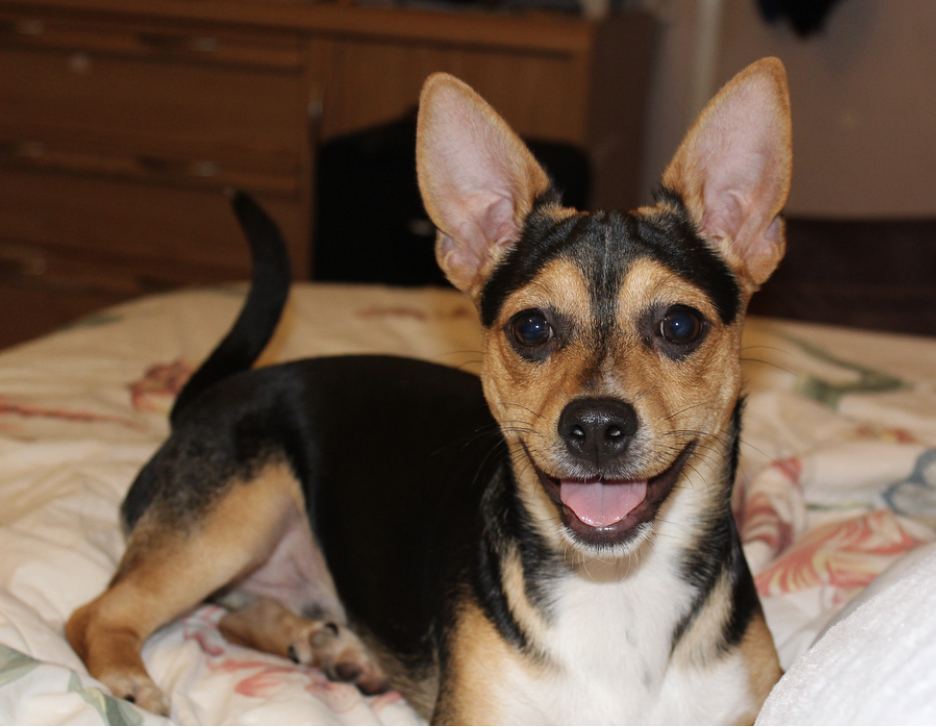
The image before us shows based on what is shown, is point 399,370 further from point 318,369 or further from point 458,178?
point 458,178

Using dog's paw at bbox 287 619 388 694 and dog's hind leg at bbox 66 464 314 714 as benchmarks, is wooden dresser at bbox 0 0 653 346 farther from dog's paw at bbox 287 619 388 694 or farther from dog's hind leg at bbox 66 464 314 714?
dog's paw at bbox 287 619 388 694

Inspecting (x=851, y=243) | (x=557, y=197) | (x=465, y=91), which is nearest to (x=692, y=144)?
(x=557, y=197)

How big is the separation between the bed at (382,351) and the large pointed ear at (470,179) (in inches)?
18.2

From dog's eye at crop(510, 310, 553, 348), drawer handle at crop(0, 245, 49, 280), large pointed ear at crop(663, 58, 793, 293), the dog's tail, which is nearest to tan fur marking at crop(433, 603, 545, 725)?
dog's eye at crop(510, 310, 553, 348)

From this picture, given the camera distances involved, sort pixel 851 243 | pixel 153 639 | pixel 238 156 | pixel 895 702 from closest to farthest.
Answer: pixel 895 702 → pixel 153 639 → pixel 851 243 → pixel 238 156

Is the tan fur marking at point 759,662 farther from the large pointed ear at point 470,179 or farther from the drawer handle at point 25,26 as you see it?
the drawer handle at point 25,26

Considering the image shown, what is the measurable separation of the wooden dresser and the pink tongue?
3.94m

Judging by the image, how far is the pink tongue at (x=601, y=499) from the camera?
5.50ft

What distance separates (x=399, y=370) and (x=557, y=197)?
26.2 inches

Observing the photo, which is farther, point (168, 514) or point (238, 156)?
point (238, 156)

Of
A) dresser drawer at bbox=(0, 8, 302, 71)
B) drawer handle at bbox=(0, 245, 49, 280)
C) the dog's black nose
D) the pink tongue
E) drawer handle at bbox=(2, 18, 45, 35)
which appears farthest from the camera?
drawer handle at bbox=(0, 245, 49, 280)

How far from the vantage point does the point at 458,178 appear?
6.43 feet

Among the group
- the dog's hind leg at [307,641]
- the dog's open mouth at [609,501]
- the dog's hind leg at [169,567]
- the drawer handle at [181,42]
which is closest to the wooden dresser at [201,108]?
the drawer handle at [181,42]

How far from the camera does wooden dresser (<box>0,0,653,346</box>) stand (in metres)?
5.30
